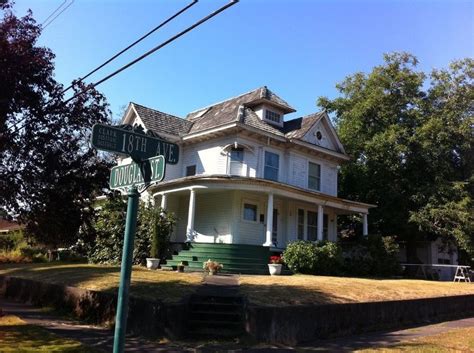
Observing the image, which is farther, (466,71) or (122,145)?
(466,71)

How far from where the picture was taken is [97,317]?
11195mm

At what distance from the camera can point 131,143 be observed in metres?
4.51

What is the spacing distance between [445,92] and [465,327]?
2307 cm

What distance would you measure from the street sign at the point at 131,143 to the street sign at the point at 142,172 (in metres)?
0.10

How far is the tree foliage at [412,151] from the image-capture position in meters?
28.6

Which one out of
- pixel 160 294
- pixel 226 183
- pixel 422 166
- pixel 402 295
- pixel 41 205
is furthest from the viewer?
pixel 422 166

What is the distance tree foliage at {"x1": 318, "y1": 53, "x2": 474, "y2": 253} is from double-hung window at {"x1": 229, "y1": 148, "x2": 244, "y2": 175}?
1101cm

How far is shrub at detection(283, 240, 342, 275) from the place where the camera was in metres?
20.2

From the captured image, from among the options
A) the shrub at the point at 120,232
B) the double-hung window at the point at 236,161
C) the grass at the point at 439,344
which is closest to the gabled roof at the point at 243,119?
the double-hung window at the point at 236,161

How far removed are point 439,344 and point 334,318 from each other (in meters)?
2.29

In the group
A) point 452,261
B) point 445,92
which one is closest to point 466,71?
point 445,92

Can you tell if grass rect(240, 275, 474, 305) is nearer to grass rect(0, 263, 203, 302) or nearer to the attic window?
grass rect(0, 263, 203, 302)

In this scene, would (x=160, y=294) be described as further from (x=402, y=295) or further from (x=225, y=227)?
(x=225, y=227)

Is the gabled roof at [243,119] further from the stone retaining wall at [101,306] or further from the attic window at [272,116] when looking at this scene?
the stone retaining wall at [101,306]
